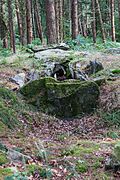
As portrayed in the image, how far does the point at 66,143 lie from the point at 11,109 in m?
1.85

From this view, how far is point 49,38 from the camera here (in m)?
18.0

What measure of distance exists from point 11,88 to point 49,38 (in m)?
8.09

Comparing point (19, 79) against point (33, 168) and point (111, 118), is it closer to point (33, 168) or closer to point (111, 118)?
point (111, 118)

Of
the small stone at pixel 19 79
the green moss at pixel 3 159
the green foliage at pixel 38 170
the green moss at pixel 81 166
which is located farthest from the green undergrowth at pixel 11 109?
the green foliage at pixel 38 170

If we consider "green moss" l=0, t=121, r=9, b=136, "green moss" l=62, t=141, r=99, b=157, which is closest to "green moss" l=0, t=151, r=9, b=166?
"green moss" l=62, t=141, r=99, b=157

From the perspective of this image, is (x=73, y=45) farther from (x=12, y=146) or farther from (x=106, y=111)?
(x=12, y=146)

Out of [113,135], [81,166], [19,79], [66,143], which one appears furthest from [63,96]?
[81,166]

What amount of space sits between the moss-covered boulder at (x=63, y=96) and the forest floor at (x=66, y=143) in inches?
13.6

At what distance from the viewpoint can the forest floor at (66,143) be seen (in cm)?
558

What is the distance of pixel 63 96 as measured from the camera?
408 inches

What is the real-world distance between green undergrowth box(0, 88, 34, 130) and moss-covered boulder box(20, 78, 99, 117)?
57 cm

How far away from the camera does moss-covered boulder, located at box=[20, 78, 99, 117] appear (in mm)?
10289

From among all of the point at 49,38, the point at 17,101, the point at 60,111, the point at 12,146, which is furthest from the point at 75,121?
the point at 49,38

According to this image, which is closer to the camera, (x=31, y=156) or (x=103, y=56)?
(x=31, y=156)
